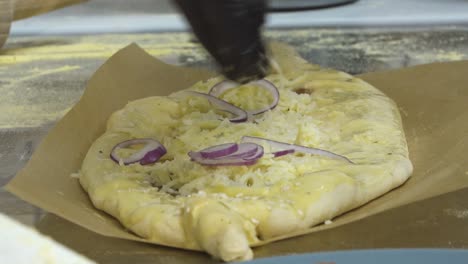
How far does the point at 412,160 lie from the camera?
202 cm

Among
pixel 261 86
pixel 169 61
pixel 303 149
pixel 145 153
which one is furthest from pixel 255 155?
pixel 169 61

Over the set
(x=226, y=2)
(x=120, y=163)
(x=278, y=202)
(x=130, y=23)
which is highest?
(x=226, y=2)

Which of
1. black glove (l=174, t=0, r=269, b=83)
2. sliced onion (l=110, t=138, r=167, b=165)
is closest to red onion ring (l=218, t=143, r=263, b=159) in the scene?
sliced onion (l=110, t=138, r=167, b=165)

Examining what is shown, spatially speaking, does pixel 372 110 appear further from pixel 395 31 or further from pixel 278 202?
pixel 395 31

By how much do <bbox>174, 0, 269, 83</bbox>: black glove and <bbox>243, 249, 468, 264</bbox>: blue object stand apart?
0.33 meters

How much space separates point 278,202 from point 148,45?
2060mm

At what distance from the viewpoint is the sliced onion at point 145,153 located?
195 cm

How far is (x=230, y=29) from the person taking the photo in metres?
1.05

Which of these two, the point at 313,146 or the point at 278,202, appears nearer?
the point at 278,202

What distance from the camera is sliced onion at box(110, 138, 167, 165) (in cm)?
195

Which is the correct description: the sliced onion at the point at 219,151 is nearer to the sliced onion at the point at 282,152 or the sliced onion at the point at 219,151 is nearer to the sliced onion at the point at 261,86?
the sliced onion at the point at 282,152

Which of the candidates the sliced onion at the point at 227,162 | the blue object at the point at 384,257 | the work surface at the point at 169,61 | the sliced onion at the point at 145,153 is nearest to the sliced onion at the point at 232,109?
the sliced onion at the point at 145,153

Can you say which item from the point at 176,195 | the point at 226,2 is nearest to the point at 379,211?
the point at 176,195

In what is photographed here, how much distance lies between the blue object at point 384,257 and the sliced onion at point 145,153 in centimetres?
102
